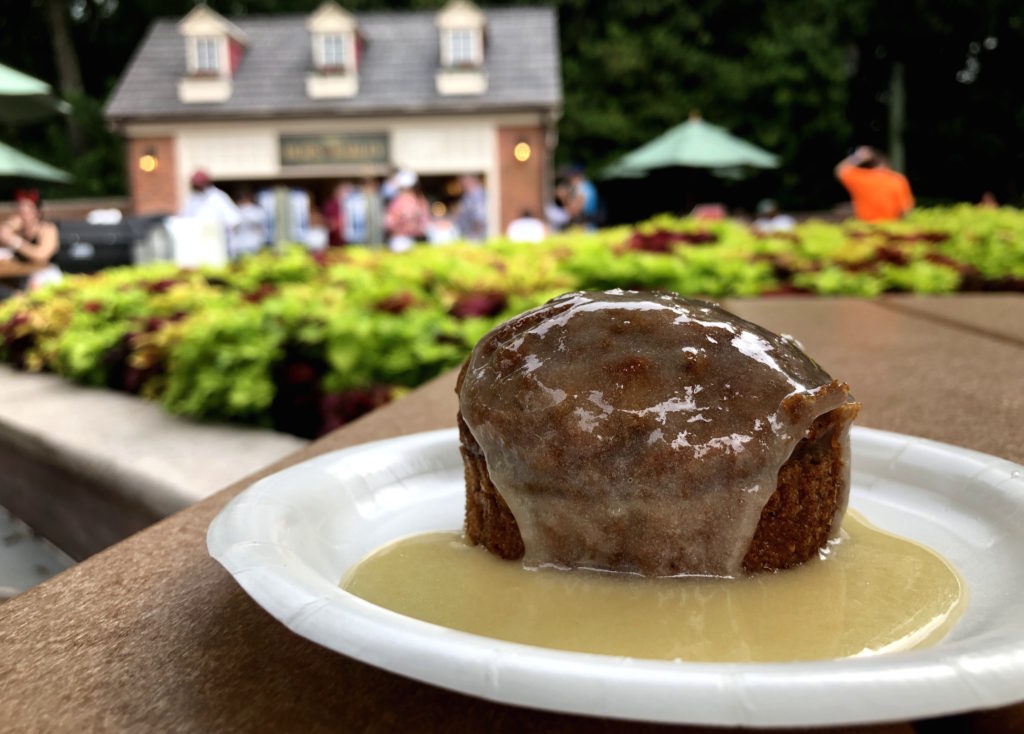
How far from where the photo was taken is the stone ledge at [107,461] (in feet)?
8.93

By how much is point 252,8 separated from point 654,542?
30797 mm

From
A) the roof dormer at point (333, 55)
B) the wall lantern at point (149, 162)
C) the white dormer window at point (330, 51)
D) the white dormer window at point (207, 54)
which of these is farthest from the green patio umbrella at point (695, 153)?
the wall lantern at point (149, 162)

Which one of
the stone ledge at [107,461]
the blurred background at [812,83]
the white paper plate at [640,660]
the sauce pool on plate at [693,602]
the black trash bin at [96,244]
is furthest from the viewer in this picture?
the blurred background at [812,83]

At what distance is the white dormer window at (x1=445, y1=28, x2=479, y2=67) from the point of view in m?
19.3

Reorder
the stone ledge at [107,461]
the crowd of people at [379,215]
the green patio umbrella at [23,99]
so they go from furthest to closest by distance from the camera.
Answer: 1. the green patio umbrella at [23,99]
2. the crowd of people at [379,215]
3. the stone ledge at [107,461]

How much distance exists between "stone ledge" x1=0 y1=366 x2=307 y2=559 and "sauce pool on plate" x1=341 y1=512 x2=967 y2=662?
5.32ft

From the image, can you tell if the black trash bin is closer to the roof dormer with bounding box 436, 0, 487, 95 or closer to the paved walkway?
the paved walkway

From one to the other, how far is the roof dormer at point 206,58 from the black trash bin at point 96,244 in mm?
8689

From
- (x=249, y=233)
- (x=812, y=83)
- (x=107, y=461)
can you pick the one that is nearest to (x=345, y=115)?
(x=249, y=233)

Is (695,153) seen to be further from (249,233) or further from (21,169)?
(21,169)

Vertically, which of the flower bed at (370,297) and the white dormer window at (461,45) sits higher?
the white dormer window at (461,45)

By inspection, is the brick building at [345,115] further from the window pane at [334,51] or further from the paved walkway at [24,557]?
the paved walkway at [24,557]

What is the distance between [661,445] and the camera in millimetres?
1103

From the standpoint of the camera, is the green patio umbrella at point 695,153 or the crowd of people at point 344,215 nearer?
the crowd of people at point 344,215
